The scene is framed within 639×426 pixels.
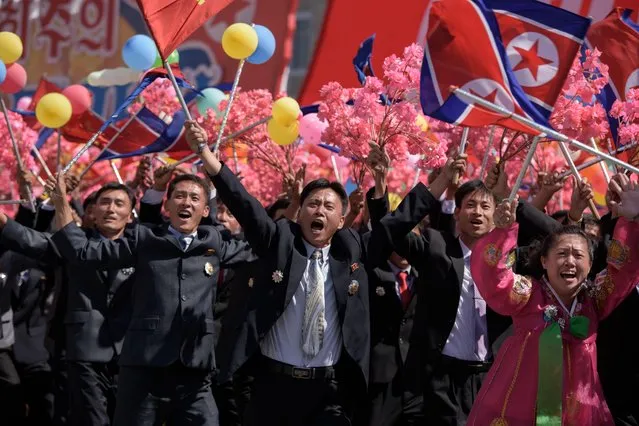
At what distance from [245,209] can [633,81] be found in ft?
8.68

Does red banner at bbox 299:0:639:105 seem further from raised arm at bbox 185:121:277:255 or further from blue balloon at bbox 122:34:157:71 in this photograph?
raised arm at bbox 185:121:277:255

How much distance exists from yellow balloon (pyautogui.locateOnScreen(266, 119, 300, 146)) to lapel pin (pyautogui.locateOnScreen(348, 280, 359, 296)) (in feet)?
6.57

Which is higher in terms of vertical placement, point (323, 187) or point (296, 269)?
point (323, 187)

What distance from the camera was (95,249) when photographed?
6.02 m

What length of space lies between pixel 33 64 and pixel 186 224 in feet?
43.8

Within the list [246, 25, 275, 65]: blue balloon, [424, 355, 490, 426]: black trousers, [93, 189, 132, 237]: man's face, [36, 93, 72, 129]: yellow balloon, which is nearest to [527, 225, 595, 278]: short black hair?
[424, 355, 490, 426]: black trousers

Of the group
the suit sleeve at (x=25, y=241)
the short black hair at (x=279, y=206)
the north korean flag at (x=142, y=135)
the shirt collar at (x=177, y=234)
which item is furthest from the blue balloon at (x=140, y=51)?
the shirt collar at (x=177, y=234)

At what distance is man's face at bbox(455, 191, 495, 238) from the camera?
635cm

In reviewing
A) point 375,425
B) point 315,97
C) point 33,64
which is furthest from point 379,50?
point 33,64

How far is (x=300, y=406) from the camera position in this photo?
5504 mm

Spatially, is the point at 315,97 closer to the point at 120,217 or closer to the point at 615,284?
the point at 120,217

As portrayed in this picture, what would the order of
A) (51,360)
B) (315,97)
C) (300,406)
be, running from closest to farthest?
(300,406), (51,360), (315,97)

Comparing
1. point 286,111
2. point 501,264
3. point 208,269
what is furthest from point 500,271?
point 286,111

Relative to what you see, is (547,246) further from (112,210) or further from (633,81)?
(112,210)
